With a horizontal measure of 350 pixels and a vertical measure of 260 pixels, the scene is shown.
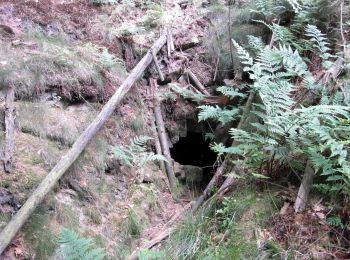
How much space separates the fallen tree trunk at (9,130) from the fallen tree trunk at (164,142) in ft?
7.23

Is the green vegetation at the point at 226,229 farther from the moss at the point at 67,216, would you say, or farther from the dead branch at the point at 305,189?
the moss at the point at 67,216

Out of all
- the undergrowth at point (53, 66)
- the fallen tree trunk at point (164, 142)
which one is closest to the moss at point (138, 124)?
the fallen tree trunk at point (164, 142)

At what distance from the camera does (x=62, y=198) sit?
14.3ft

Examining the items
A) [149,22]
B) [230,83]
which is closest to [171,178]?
[230,83]

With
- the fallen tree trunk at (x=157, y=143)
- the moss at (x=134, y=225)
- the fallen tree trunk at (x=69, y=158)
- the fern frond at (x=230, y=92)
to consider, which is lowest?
the moss at (x=134, y=225)

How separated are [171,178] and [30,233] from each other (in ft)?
7.97

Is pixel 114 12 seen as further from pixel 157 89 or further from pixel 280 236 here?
pixel 280 236

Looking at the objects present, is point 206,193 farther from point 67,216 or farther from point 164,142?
point 67,216

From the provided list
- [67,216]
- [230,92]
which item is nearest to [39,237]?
[67,216]

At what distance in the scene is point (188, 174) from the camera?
241 inches

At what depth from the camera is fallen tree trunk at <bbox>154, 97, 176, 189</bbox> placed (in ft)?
18.9

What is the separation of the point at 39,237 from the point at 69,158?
1046 mm

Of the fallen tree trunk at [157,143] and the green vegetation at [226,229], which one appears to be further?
the fallen tree trunk at [157,143]

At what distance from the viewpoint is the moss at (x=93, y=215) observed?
443 centimetres
